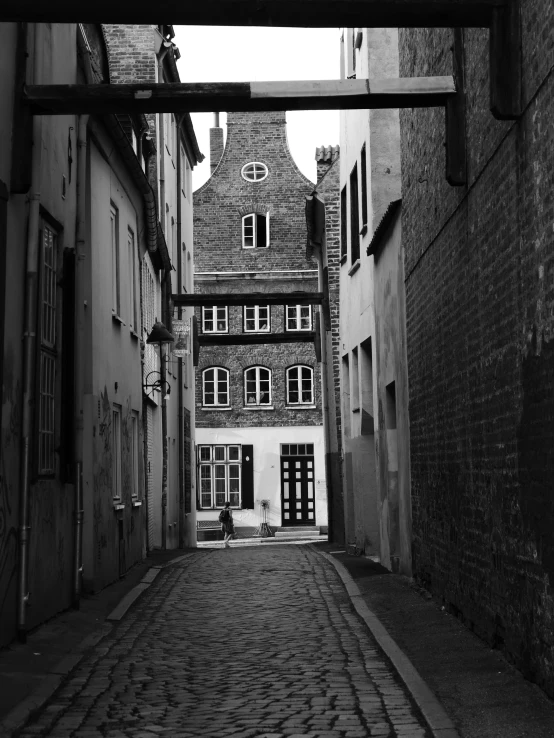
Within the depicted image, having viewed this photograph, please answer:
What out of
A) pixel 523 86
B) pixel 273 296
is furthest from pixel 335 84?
pixel 273 296

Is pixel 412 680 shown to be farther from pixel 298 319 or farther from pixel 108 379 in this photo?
pixel 298 319

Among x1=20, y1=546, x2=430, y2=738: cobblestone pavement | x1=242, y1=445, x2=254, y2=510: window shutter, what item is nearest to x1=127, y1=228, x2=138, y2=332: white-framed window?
x1=20, y1=546, x2=430, y2=738: cobblestone pavement

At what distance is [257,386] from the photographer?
4494 cm

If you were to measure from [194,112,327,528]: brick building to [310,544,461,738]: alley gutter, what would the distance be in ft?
102

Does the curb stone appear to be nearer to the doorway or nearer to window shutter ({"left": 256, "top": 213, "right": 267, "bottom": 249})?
the doorway

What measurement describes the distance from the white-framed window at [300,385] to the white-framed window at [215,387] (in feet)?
7.88

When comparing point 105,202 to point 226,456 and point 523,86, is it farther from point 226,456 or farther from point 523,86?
point 226,456

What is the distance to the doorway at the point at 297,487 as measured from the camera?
43719 mm

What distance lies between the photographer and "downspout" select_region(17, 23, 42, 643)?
31.6 feet

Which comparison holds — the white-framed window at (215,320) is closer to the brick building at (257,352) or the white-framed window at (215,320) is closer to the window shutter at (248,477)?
the brick building at (257,352)

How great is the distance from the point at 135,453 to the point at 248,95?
36.1 feet

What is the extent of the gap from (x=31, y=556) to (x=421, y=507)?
A: 4.53 meters

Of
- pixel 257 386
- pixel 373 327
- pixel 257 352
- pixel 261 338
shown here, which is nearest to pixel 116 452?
pixel 373 327

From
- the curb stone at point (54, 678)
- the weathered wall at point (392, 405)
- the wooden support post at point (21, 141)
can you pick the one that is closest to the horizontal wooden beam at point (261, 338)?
the weathered wall at point (392, 405)
